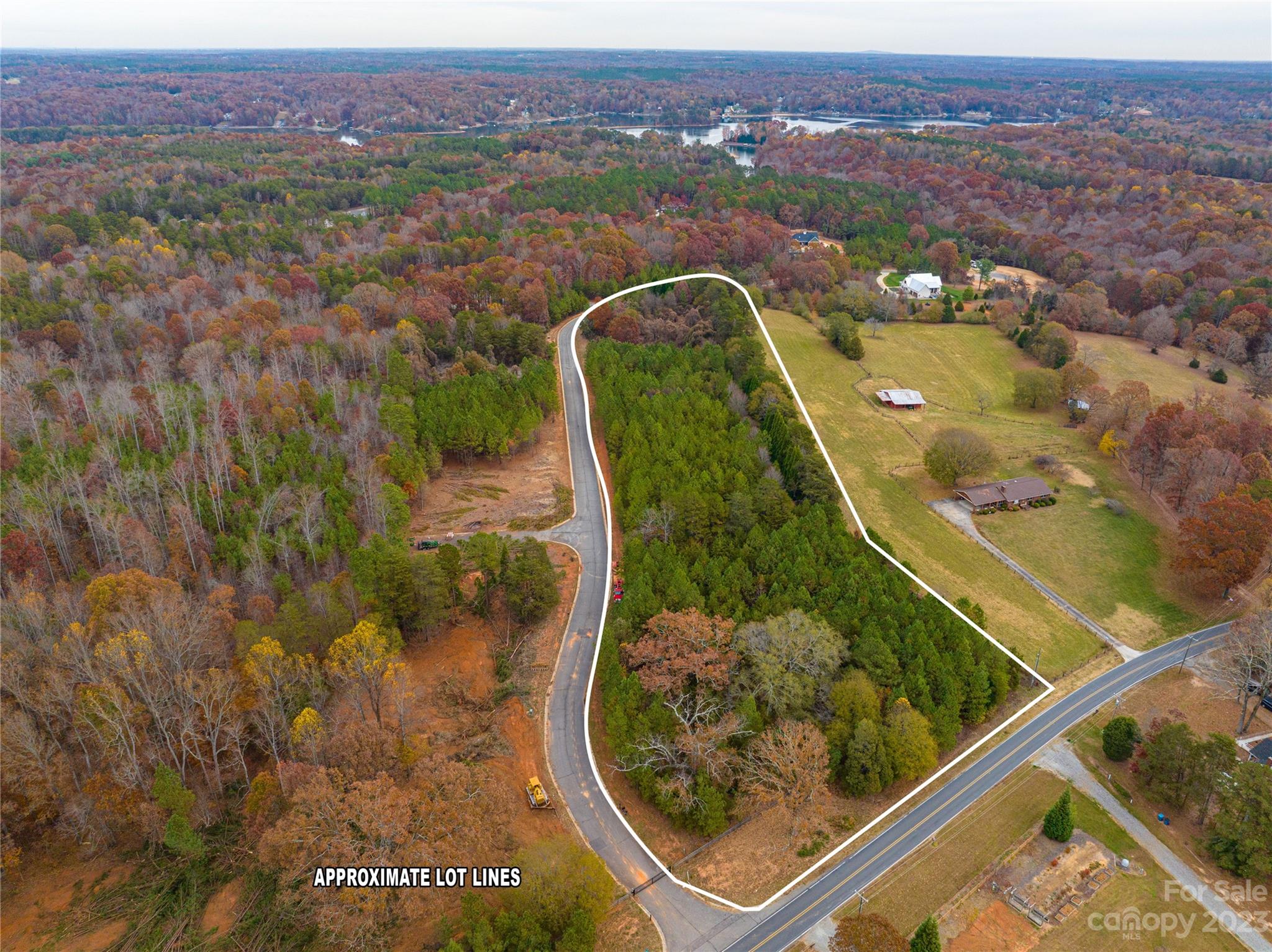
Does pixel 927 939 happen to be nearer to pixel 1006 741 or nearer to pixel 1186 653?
pixel 1006 741

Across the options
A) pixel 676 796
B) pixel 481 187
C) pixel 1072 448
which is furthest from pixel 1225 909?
pixel 481 187

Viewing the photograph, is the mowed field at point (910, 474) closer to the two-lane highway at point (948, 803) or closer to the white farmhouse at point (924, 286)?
the two-lane highway at point (948, 803)

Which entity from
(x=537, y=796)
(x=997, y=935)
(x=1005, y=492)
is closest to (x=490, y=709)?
(x=537, y=796)

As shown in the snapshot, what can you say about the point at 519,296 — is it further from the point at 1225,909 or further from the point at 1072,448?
the point at 1225,909

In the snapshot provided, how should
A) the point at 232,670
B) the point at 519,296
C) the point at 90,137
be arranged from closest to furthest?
the point at 232,670 → the point at 519,296 → the point at 90,137

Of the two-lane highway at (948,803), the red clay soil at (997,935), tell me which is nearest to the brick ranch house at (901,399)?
the two-lane highway at (948,803)
